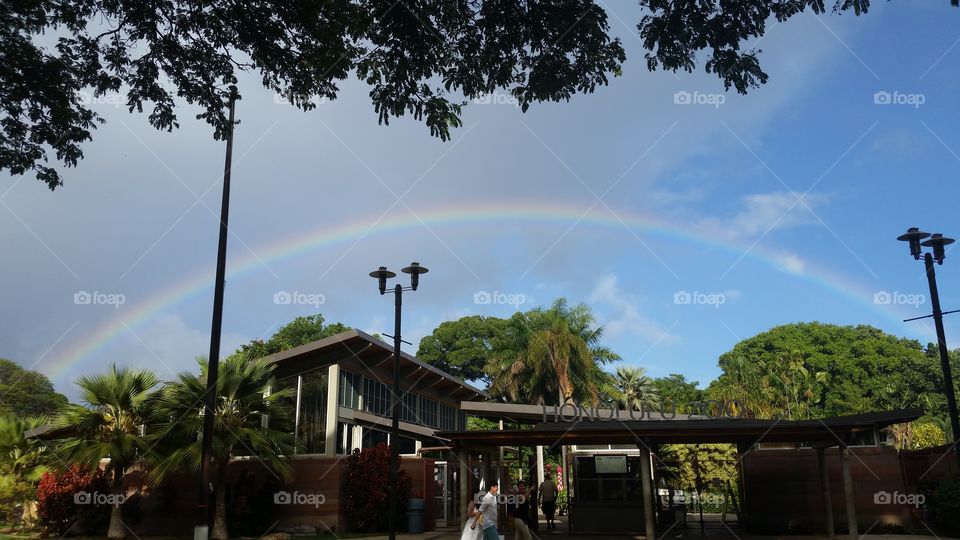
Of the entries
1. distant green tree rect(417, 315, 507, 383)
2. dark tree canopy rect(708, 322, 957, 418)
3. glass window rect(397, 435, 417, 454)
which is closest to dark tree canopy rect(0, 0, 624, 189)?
glass window rect(397, 435, 417, 454)

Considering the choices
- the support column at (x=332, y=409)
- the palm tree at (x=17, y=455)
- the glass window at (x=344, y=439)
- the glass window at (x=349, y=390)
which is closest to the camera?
the palm tree at (x=17, y=455)

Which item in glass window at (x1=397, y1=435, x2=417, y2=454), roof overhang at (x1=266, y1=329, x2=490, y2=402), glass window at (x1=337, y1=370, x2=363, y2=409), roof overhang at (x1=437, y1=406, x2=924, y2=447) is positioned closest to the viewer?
roof overhang at (x1=437, y1=406, x2=924, y2=447)

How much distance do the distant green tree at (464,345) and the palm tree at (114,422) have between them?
171 ft

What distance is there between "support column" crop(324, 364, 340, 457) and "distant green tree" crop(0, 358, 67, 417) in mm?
54863

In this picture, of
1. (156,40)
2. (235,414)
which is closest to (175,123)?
(156,40)

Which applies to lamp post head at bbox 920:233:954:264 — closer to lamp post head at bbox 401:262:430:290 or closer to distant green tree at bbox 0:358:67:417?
lamp post head at bbox 401:262:430:290

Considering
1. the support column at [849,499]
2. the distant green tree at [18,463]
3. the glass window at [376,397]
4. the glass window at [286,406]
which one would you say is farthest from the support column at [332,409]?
the support column at [849,499]

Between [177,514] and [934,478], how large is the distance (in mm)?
22924

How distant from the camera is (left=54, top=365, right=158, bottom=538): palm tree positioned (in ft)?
65.2

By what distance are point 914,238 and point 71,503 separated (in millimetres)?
25410

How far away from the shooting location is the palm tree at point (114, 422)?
19.9m

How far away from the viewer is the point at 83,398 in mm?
20719

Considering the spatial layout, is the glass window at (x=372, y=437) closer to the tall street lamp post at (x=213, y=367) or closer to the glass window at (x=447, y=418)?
the glass window at (x=447, y=418)

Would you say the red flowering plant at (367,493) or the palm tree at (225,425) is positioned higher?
the palm tree at (225,425)
